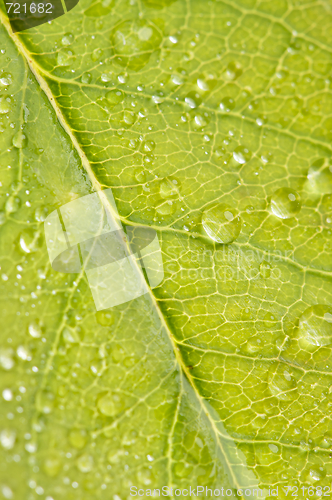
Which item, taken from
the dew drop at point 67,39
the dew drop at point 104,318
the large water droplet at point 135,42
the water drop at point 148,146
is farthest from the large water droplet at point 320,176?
the dew drop at point 67,39

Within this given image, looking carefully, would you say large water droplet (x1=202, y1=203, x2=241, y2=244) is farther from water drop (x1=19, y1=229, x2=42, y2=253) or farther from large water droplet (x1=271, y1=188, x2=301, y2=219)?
water drop (x1=19, y1=229, x2=42, y2=253)

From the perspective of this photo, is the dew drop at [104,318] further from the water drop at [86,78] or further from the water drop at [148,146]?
the water drop at [86,78]

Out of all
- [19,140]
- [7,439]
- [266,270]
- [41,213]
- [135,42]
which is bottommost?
[7,439]

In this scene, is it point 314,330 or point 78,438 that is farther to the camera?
point 314,330

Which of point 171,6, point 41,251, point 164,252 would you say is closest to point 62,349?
point 41,251

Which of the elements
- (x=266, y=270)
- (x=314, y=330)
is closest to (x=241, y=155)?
(x=266, y=270)

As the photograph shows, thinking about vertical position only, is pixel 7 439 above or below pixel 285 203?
below

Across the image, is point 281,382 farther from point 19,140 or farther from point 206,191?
point 19,140

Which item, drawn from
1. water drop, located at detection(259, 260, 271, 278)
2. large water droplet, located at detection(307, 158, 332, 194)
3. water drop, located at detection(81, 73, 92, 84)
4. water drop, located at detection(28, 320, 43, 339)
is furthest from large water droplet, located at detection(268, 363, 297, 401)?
water drop, located at detection(81, 73, 92, 84)
